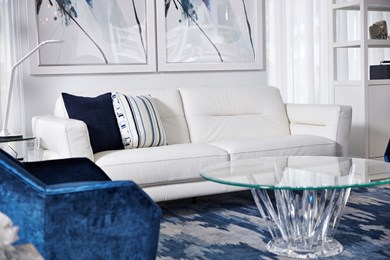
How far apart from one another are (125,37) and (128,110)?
0.78 m

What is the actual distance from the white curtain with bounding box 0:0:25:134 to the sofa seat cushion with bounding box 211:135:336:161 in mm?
1328

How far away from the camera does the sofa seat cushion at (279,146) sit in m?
3.57

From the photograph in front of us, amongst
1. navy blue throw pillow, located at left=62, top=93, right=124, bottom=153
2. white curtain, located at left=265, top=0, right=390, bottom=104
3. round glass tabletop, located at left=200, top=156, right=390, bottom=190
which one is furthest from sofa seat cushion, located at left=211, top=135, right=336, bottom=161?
white curtain, located at left=265, top=0, right=390, bottom=104

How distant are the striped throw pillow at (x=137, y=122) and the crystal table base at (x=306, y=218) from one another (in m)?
1.17

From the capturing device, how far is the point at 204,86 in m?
4.48

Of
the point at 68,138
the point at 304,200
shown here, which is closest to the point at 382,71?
the point at 304,200

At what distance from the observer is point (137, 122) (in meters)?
3.64

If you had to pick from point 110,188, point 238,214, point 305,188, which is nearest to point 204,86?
point 238,214

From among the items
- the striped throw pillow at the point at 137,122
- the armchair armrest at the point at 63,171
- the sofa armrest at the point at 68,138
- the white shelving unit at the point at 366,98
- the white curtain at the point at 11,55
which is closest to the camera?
the armchair armrest at the point at 63,171

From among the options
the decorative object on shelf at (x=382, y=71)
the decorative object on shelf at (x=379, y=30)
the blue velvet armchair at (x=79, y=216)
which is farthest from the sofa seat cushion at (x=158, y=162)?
the decorative object on shelf at (x=379, y=30)

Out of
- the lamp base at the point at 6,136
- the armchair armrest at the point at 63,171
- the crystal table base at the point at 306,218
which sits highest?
the lamp base at the point at 6,136

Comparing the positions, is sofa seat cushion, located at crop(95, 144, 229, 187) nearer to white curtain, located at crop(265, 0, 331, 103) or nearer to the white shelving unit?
Result: the white shelving unit

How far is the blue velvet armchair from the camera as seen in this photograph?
1684 millimetres

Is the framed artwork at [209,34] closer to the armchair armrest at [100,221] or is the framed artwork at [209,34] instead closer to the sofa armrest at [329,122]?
the sofa armrest at [329,122]
